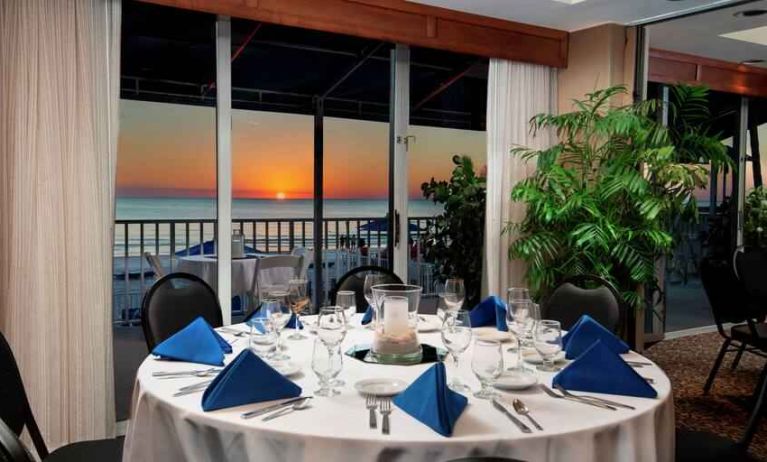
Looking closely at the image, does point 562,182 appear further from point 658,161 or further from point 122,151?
point 122,151

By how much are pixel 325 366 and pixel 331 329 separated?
0.54 feet

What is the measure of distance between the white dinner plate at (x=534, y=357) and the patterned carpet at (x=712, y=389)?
1.78 metres

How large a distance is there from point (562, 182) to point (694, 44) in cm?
212

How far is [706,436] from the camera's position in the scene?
225 centimetres

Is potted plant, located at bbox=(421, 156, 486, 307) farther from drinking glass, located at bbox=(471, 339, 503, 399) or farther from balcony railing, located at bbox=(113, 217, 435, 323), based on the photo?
drinking glass, located at bbox=(471, 339, 503, 399)

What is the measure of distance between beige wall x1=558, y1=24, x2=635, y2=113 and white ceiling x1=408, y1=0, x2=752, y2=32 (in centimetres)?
14

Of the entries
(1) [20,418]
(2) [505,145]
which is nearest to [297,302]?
(1) [20,418]

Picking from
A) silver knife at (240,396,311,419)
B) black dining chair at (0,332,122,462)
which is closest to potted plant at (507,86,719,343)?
silver knife at (240,396,311,419)

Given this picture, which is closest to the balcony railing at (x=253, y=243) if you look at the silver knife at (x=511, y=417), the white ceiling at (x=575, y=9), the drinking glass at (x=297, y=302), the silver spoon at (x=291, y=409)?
the drinking glass at (x=297, y=302)

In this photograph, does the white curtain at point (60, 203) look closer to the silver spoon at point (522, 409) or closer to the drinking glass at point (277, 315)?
the drinking glass at point (277, 315)

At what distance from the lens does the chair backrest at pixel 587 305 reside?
2.88 meters

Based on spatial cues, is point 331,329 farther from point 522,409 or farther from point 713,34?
point 713,34

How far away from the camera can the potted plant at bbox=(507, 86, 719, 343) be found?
409 cm

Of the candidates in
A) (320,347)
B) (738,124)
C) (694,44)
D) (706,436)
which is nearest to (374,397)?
(320,347)
